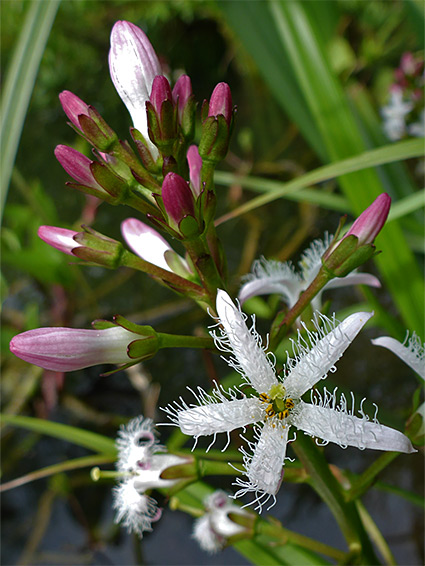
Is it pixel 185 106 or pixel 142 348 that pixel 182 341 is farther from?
pixel 185 106

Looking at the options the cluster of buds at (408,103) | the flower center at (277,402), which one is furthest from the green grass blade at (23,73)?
the cluster of buds at (408,103)

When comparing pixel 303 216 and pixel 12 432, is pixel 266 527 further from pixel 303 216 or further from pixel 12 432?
pixel 303 216

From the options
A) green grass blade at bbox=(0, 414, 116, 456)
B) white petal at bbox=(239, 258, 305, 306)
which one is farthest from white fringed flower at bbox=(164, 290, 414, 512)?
green grass blade at bbox=(0, 414, 116, 456)

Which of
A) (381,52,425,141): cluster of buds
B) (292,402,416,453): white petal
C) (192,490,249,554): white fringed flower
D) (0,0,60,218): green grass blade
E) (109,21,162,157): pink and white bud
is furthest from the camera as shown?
(381,52,425,141): cluster of buds

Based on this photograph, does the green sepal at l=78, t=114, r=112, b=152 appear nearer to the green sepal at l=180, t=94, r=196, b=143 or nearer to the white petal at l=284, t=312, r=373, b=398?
the green sepal at l=180, t=94, r=196, b=143

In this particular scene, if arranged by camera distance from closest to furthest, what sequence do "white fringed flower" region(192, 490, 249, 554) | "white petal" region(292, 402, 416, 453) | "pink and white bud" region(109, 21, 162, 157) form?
"white petal" region(292, 402, 416, 453)
"pink and white bud" region(109, 21, 162, 157)
"white fringed flower" region(192, 490, 249, 554)

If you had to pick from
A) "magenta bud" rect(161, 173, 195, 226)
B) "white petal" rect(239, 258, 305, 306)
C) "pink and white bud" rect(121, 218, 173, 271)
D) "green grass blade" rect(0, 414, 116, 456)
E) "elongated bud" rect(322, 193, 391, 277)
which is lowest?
"green grass blade" rect(0, 414, 116, 456)

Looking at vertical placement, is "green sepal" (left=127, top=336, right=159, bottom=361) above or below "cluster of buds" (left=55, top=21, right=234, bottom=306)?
below
